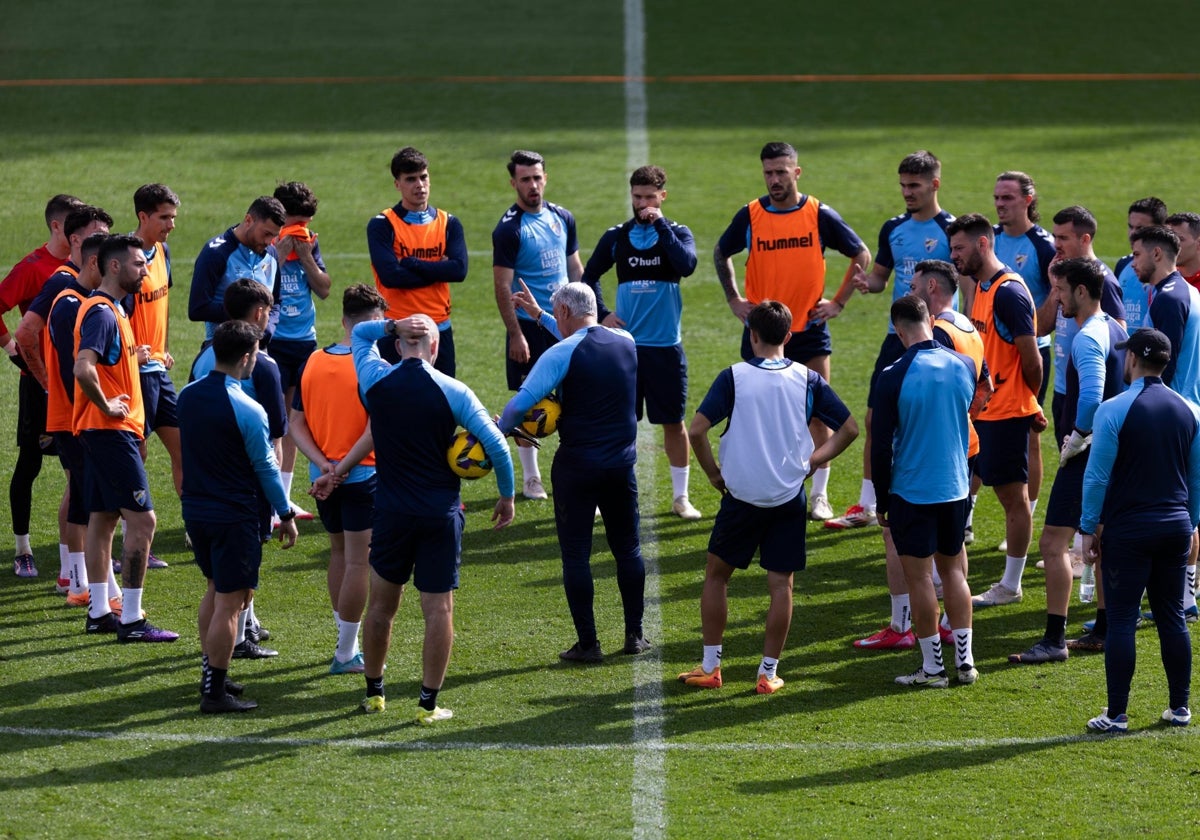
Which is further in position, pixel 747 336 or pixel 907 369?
pixel 747 336

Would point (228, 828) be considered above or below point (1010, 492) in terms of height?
below

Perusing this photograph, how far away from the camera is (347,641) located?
8.58 meters

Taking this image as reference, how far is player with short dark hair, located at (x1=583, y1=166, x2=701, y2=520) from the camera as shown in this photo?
10.9 metres

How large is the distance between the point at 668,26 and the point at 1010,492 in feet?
59.8

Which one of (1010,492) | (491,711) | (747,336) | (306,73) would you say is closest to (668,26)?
(306,73)

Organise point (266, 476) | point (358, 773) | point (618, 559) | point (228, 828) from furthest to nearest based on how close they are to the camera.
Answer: point (618, 559), point (266, 476), point (358, 773), point (228, 828)

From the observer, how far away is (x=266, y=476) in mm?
7867

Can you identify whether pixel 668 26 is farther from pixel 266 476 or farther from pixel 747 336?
pixel 266 476

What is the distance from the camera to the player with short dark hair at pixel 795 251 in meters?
11.0

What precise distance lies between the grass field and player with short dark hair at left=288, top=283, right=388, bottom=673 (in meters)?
0.70

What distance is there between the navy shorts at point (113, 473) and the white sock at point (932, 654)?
4.30 meters

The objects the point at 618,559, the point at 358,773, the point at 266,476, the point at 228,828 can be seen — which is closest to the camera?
the point at 228,828

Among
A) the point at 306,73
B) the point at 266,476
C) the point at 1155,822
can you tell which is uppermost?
the point at 306,73

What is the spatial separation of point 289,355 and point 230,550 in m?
3.43
